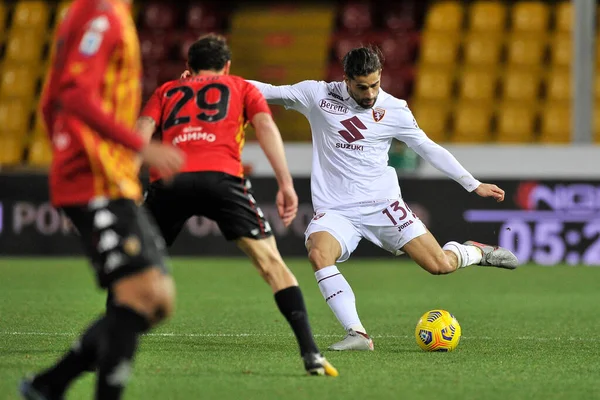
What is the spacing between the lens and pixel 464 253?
7539 mm

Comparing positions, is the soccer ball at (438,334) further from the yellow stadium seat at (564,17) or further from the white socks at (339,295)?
the yellow stadium seat at (564,17)

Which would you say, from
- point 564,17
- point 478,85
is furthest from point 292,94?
point 564,17

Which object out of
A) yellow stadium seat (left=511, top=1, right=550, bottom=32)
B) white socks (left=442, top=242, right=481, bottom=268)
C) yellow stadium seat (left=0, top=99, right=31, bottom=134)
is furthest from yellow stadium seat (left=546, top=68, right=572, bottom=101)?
white socks (left=442, top=242, right=481, bottom=268)

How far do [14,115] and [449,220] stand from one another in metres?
8.01

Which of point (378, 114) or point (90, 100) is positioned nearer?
point (90, 100)

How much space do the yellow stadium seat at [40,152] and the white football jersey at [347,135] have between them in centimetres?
1080

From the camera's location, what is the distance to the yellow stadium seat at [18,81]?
18828 millimetres

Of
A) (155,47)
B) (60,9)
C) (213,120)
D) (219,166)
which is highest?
(60,9)

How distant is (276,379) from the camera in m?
5.46

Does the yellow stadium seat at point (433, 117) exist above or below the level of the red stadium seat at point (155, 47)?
below

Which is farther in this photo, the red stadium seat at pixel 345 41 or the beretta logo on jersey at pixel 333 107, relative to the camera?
the red stadium seat at pixel 345 41

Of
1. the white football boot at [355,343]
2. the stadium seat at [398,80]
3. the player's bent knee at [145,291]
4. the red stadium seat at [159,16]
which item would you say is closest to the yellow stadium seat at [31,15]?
the red stadium seat at [159,16]

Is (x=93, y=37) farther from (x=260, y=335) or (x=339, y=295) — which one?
(x=260, y=335)

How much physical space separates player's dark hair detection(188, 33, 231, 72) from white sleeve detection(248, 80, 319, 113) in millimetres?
1392
